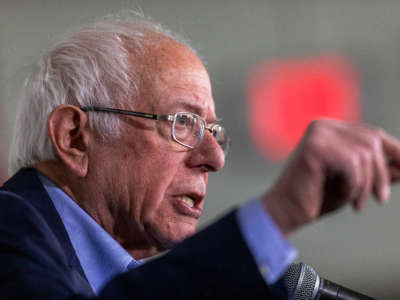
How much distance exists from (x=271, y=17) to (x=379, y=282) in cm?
197

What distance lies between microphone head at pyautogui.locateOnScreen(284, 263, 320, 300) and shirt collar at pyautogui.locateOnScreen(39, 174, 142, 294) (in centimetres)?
40

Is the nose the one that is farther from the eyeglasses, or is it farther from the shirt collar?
the shirt collar

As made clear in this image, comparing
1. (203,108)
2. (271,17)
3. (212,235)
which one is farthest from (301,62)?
(212,235)

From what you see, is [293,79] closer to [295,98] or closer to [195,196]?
[295,98]

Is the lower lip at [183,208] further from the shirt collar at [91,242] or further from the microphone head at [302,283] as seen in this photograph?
the microphone head at [302,283]

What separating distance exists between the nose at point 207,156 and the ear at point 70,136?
0.28 metres

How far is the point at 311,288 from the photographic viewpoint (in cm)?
151

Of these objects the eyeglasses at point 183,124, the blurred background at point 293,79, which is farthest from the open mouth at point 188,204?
the blurred background at point 293,79

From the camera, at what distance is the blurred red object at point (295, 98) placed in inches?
182

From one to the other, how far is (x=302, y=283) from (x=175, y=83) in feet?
2.01

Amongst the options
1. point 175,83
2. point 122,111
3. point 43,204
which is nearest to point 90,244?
point 43,204

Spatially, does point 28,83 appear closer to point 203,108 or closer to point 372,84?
point 203,108

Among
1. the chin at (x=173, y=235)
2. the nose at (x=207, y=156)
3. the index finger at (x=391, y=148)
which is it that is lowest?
the chin at (x=173, y=235)

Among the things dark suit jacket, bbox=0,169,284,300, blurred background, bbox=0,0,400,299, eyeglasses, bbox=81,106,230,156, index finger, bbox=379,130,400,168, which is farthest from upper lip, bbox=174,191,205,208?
blurred background, bbox=0,0,400,299
